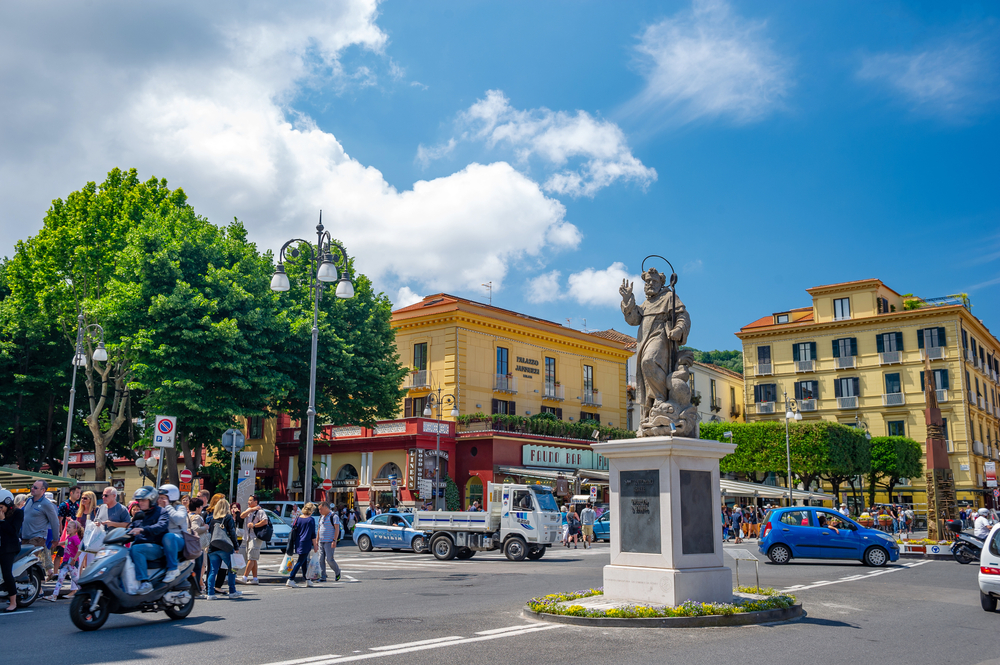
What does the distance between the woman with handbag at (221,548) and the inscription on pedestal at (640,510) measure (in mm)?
7283

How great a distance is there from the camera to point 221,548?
14398 mm

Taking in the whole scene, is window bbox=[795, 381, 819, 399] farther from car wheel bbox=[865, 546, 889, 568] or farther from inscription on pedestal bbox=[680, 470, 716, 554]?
inscription on pedestal bbox=[680, 470, 716, 554]

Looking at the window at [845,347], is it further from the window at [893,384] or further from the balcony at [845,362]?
the window at [893,384]

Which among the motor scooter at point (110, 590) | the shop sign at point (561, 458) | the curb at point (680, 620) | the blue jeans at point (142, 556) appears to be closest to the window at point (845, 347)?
the shop sign at point (561, 458)

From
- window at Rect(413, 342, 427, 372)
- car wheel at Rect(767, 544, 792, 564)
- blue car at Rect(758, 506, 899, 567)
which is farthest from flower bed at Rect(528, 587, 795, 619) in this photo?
window at Rect(413, 342, 427, 372)

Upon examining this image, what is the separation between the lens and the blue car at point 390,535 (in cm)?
2853

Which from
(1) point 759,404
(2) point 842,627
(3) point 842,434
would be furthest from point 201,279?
(1) point 759,404

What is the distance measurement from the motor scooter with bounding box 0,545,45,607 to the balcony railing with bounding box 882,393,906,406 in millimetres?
55758

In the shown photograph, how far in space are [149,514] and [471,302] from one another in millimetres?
35206

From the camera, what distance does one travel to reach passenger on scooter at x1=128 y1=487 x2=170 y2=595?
10422 mm

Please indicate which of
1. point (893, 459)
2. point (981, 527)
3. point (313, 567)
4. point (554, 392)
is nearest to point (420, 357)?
point (554, 392)

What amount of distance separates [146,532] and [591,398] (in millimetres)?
42234

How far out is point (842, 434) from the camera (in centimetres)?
4938

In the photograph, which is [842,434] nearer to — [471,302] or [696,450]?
[471,302]
